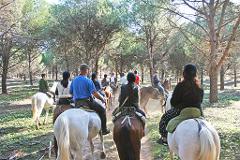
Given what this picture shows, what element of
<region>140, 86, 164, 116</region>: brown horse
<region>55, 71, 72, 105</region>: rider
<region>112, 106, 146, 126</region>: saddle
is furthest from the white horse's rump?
<region>140, 86, 164, 116</region>: brown horse

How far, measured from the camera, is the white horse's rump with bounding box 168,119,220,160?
255 inches

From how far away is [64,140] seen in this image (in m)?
8.40

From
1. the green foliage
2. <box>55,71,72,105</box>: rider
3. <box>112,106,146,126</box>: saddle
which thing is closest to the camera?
<box>112,106,146,126</box>: saddle

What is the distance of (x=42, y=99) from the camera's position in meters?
18.9

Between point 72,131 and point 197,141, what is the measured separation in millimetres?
3464

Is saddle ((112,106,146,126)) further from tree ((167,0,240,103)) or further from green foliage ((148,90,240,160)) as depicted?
tree ((167,0,240,103))

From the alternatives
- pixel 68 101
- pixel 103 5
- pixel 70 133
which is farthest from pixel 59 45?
pixel 70 133

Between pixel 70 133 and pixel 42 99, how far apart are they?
1017 cm

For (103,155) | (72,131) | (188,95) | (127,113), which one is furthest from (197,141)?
(103,155)

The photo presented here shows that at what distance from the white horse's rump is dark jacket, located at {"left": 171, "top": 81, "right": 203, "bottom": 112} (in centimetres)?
51

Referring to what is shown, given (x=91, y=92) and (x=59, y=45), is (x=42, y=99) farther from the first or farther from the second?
(x=59, y=45)

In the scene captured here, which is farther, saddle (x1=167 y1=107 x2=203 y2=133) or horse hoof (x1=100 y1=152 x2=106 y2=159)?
horse hoof (x1=100 y1=152 x2=106 y2=159)

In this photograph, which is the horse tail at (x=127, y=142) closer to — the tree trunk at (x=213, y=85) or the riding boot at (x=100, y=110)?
the riding boot at (x=100, y=110)

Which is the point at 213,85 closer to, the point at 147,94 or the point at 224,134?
the point at 147,94
